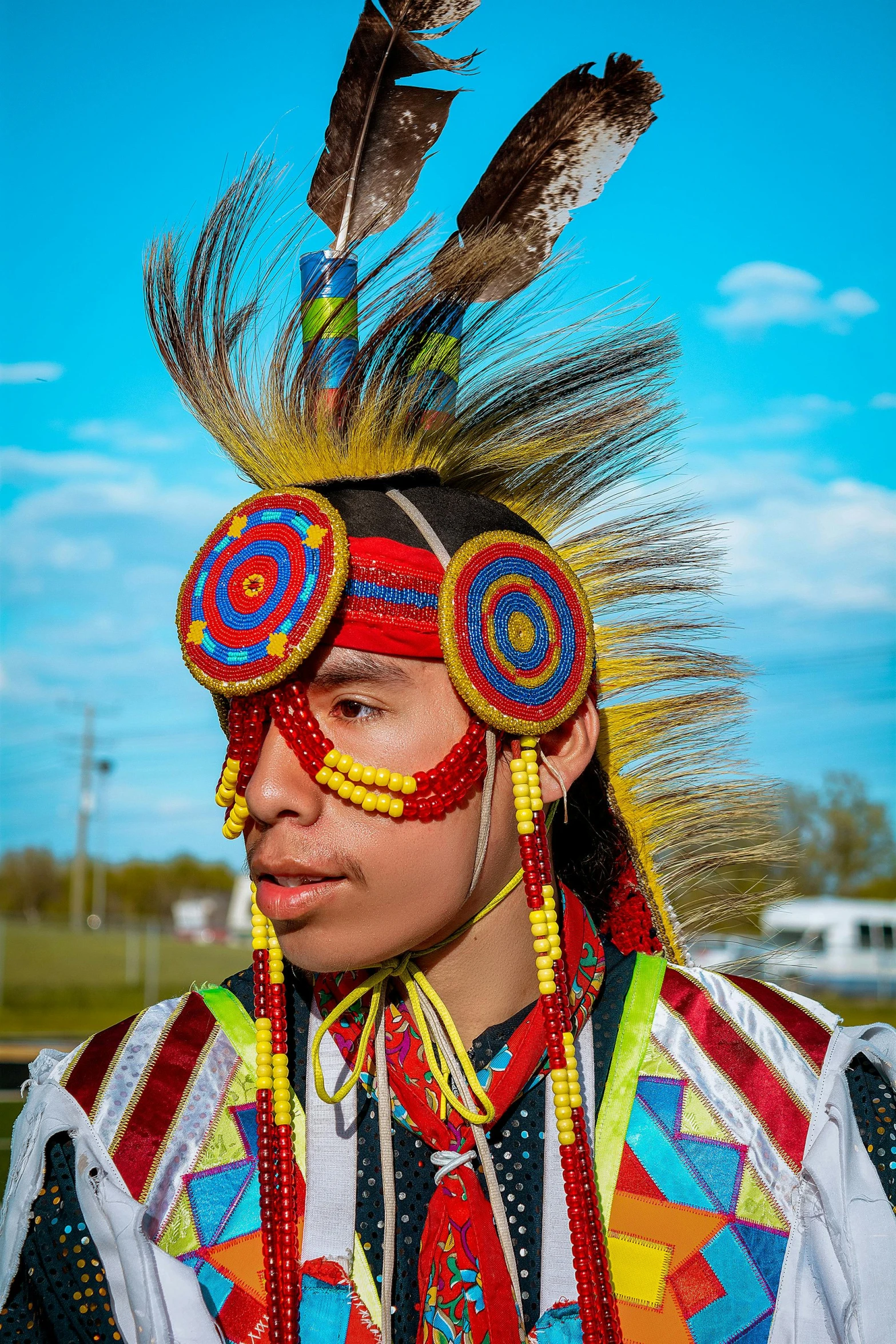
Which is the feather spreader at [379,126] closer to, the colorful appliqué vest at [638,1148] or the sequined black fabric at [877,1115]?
the colorful appliqué vest at [638,1148]

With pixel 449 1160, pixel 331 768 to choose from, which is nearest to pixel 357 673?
pixel 331 768

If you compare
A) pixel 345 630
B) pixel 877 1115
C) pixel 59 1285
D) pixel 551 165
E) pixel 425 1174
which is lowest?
pixel 59 1285

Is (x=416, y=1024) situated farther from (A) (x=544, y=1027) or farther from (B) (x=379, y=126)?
(B) (x=379, y=126)

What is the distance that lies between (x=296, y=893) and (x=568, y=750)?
658mm

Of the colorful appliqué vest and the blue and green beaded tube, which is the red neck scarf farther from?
the blue and green beaded tube

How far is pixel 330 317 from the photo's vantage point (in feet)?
7.57

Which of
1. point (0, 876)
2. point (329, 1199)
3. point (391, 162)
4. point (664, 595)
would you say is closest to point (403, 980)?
point (329, 1199)

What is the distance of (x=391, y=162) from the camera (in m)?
2.47

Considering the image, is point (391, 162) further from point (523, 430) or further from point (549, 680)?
point (549, 680)

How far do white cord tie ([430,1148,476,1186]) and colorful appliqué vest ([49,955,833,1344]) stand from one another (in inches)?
7.6

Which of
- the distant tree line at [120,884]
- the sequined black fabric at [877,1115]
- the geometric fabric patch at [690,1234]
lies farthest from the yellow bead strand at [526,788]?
the distant tree line at [120,884]

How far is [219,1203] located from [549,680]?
1.10 meters

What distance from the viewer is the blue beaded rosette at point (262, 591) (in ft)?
6.40

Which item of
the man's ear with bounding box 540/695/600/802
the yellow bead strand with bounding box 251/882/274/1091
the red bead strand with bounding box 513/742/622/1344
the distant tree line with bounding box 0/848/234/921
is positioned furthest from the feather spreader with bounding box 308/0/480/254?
the distant tree line with bounding box 0/848/234/921
